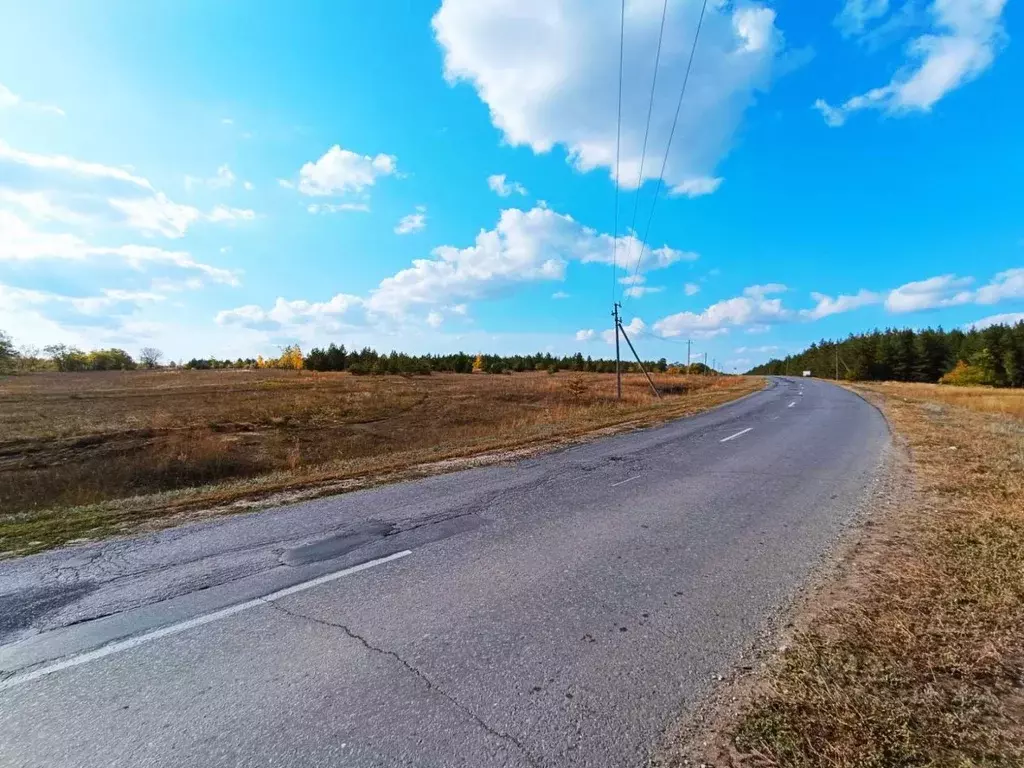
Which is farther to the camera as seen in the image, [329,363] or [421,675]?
[329,363]

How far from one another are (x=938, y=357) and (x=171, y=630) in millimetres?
113072

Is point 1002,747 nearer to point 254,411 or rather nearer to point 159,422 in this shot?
point 159,422

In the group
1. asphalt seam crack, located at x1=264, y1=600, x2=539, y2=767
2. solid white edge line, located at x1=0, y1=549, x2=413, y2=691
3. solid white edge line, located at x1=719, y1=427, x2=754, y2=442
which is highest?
solid white edge line, located at x1=719, y1=427, x2=754, y2=442

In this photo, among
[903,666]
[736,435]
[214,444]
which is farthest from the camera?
[214,444]

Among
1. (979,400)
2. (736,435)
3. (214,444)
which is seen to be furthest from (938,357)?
(214,444)

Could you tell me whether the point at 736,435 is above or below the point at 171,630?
above

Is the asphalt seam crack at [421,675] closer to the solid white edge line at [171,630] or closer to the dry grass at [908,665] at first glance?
the solid white edge line at [171,630]

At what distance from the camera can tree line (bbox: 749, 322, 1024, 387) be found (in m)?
65.4

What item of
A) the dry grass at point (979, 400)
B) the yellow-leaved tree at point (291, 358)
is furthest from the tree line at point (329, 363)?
the dry grass at point (979, 400)

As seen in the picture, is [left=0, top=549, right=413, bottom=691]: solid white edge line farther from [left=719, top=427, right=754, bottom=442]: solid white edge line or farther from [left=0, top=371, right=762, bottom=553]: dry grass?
[left=719, top=427, right=754, bottom=442]: solid white edge line

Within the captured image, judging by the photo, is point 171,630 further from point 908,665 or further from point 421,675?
point 908,665

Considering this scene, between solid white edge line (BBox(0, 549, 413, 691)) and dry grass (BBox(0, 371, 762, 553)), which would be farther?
dry grass (BBox(0, 371, 762, 553))

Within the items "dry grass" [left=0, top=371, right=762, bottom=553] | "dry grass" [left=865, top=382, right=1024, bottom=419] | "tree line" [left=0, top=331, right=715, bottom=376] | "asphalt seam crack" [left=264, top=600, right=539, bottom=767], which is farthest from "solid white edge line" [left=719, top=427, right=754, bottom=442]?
"tree line" [left=0, top=331, right=715, bottom=376]

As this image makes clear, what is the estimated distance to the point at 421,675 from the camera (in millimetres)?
2900
